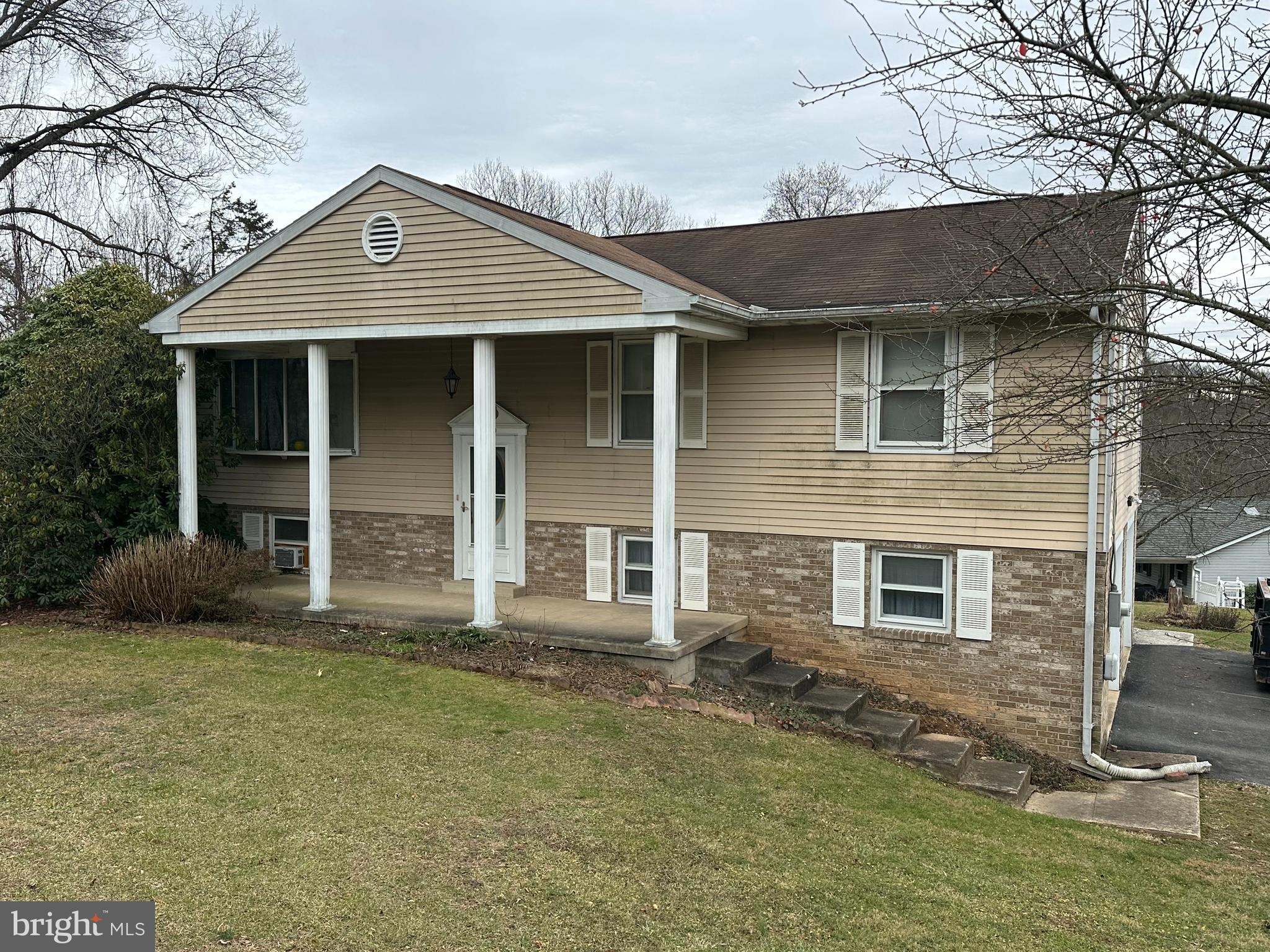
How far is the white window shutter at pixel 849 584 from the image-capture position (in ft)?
36.5

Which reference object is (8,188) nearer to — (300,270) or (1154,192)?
(300,270)

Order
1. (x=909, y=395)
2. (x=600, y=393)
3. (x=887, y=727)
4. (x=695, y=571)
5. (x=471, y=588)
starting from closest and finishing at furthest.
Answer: (x=887, y=727)
(x=909, y=395)
(x=695, y=571)
(x=600, y=393)
(x=471, y=588)

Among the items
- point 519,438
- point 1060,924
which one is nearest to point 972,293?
point 1060,924

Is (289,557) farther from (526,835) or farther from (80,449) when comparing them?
(526,835)

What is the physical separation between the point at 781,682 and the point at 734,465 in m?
2.78

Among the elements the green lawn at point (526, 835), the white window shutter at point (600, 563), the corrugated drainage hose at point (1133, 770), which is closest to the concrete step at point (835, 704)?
the green lawn at point (526, 835)

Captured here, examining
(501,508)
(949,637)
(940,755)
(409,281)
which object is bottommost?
(940,755)

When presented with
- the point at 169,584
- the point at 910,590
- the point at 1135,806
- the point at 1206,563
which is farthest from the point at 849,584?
the point at 1206,563

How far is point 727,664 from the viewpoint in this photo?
10.3 metres

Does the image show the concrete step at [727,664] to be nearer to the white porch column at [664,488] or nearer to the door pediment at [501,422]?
the white porch column at [664,488]

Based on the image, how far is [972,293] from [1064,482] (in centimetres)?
492

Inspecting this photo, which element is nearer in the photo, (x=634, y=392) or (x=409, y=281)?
(x=409, y=281)

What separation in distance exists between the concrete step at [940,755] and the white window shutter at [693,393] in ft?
14.0

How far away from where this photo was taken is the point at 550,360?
12797 mm
